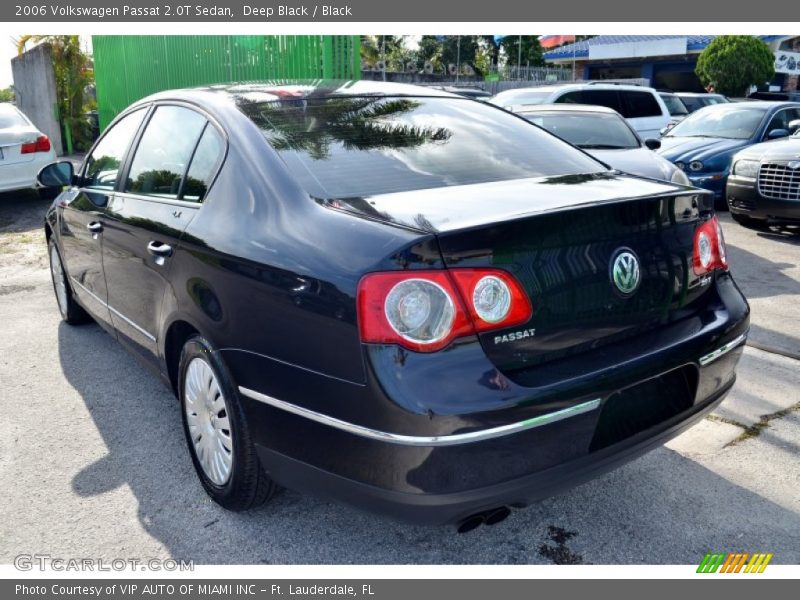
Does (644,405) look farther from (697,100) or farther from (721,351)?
(697,100)

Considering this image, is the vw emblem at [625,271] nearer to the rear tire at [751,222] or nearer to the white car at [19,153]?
the rear tire at [751,222]

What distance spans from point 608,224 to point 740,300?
0.84 metres

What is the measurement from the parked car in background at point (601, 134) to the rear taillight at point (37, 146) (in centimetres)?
669

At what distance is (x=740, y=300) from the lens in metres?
2.89

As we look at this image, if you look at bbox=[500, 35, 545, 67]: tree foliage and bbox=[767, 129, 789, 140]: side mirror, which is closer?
bbox=[767, 129, 789, 140]: side mirror

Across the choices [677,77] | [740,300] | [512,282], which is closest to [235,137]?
[512,282]

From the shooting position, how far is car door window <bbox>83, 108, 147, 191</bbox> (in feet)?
12.9

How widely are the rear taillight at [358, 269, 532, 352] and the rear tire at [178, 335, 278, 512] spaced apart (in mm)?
763

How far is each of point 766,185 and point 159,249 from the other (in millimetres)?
6945

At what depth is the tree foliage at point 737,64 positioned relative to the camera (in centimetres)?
2666

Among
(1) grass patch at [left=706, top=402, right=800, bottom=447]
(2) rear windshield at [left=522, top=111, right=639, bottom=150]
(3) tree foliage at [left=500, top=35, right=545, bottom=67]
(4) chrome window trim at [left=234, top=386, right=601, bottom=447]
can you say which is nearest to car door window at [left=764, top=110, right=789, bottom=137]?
(2) rear windshield at [left=522, top=111, right=639, bottom=150]

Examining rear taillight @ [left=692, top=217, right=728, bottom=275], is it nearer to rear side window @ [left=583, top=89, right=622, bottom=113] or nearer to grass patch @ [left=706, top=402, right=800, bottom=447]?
grass patch @ [left=706, top=402, right=800, bottom=447]

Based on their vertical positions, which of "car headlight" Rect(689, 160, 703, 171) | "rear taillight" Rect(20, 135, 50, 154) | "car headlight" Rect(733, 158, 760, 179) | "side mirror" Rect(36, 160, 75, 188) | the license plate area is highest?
"side mirror" Rect(36, 160, 75, 188)

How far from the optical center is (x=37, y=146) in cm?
1055
